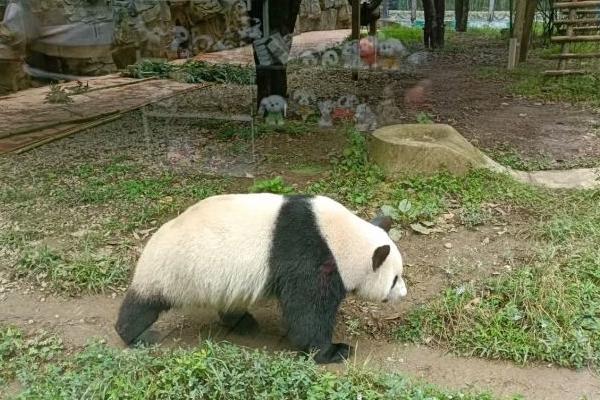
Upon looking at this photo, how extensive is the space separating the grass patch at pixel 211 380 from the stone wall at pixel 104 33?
18.8ft

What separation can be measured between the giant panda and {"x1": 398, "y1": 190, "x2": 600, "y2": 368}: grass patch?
55cm

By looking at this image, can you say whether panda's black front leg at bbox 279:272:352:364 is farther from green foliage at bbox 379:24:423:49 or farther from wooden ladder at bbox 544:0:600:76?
green foliage at bbox 379:24:423:49

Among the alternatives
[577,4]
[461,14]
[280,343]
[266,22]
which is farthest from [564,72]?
[280,343]

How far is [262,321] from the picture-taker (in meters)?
3.83

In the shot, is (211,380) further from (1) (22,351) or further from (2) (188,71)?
(2) (188,71)

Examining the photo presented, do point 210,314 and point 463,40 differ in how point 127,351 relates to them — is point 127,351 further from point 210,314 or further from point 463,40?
point 463,40

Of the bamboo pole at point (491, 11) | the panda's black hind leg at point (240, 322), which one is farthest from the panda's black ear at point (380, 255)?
the bamboo pole at point (491, 11)

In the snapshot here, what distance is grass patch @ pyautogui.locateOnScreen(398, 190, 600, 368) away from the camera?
3357mm

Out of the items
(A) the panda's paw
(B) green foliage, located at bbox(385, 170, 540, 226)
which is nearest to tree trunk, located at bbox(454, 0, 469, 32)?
(B) green foliage, located at bbox(385, 170, 540, 226)

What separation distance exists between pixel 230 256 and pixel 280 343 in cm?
73

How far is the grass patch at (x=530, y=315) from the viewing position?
11.0ft

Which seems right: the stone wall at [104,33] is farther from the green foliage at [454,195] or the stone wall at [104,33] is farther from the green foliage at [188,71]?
the green foliage at [454,195]

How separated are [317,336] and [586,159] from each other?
444 cm

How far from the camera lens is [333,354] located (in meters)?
3.32
